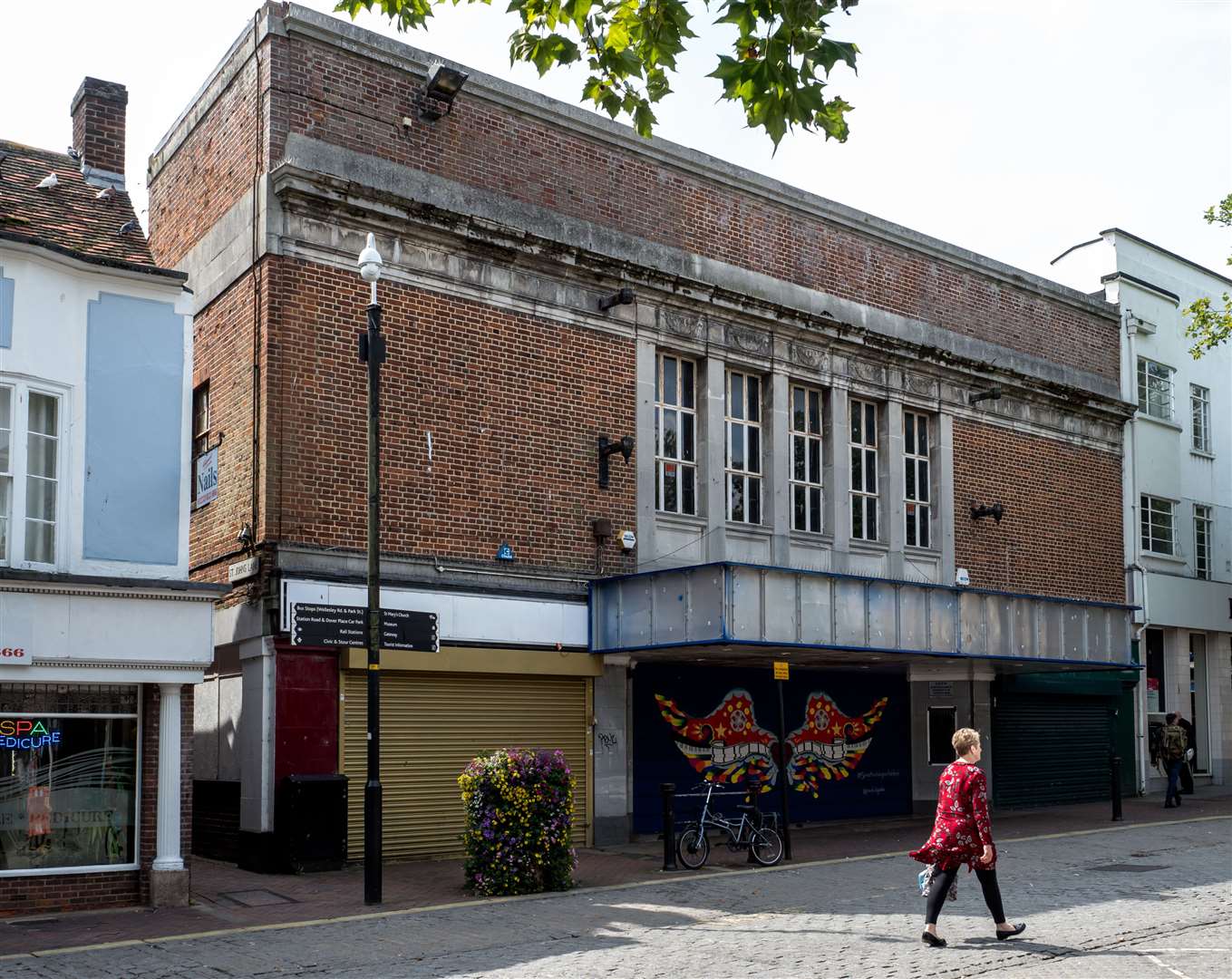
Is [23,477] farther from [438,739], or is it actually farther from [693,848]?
[693,848]

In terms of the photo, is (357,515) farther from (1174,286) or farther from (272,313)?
(1174,286)

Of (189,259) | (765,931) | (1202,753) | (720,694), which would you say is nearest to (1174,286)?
(1202,753)

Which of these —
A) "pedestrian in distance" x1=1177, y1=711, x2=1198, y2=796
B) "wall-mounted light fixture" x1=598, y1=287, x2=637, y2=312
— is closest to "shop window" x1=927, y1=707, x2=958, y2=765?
"pedestrian in distance" x1=1177, y1=711, x2=1198, y2=796

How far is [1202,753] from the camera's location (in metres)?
30.2

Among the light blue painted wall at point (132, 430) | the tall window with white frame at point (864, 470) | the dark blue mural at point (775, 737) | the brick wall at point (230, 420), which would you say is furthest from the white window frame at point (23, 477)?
the tall window with white frame at point (864, 470)

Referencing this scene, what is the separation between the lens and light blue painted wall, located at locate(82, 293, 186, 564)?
13.5m

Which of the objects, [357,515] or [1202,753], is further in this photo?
[1202,753]

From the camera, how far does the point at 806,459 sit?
22.7 m

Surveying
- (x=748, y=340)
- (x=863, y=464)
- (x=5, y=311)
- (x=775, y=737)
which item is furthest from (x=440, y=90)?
(x=775, y=737)

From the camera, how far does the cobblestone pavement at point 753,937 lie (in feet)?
33.4

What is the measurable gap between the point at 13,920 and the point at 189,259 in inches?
399

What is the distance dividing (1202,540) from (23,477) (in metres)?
25.9

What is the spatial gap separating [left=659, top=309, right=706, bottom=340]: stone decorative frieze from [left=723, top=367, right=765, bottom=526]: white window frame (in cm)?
94

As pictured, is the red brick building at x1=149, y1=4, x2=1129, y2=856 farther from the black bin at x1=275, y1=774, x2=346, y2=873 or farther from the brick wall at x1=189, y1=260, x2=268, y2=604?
the black bin at x1=275, y1=774, x2=346, y2=873
